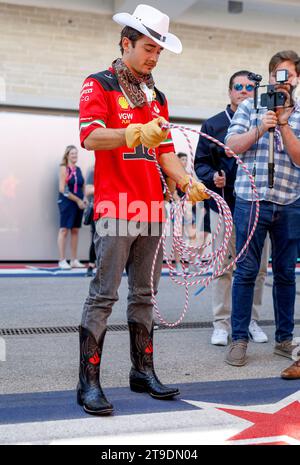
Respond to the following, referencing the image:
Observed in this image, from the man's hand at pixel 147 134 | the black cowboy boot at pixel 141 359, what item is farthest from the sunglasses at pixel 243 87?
the black cowboy boot at pixel 141 359

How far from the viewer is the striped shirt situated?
3.84 metres

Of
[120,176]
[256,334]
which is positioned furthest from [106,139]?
[256,334]

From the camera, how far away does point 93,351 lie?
118 inches

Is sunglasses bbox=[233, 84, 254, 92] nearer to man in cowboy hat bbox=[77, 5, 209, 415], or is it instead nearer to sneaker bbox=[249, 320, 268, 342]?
man in cowboy hat bbox=[77, 5, 209, 415]

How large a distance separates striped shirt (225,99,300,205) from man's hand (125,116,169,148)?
4.24ft

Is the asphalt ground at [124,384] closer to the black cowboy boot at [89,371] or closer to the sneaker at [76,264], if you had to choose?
the black cowboy boot at [89,371]

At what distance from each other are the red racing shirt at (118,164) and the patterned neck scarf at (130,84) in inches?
0.9

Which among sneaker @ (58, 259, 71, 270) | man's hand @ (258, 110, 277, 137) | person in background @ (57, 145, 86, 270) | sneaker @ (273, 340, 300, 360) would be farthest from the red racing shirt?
person in background @ (57, 145, 86, 270)

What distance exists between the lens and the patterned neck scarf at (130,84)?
299 cm

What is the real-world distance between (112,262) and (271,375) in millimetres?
1310

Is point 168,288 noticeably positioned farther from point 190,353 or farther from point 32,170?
point 32,170

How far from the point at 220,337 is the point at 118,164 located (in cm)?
188

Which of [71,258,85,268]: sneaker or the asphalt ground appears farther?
[71,258,85,268]: sneaker

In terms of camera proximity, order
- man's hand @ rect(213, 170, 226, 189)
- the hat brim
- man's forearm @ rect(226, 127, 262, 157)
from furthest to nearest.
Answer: man's hand @ rect(213, 170, 226, 189)
man's forearm @ rect(226, 127, 262, 157)
the hat brim
